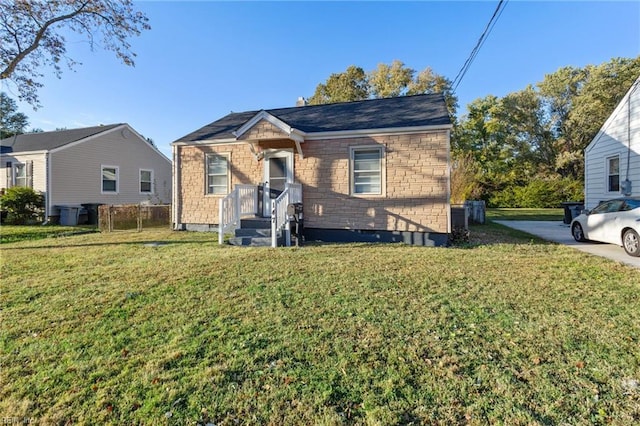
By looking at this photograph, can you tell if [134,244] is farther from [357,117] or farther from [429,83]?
[429,83]

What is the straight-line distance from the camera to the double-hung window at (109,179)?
17.4 meters

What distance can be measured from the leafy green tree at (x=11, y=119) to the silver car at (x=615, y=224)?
46979mm

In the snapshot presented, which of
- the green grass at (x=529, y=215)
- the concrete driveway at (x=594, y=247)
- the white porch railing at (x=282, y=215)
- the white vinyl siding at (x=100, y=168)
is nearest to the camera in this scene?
the concrete driveway at (x=594, y=247)

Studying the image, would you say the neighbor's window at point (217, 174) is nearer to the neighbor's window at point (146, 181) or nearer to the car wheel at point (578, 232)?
the neighbor's window at point (146, 181)

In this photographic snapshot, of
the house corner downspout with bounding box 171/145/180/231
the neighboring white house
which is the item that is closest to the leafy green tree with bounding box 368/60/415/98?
the neighboring white house

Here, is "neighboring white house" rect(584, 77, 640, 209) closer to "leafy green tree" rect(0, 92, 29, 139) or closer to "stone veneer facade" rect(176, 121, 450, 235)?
"stone veneer facade" rect(176, 121, 450, 235)

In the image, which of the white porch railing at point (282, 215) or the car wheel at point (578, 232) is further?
the car wheel at point (578, 232)

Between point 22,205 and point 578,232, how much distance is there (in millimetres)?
21989

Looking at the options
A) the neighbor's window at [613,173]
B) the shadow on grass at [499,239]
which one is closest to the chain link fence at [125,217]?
the shadow on grass at [499,239]

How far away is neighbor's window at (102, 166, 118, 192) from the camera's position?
1741 centimetres

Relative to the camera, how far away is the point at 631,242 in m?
7.22

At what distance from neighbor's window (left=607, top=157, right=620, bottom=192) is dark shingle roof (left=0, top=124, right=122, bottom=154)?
77.2 feet

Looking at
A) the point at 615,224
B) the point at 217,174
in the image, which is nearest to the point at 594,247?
the point at 615,224

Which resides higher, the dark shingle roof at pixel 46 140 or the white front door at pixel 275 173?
the dark shingle roof at pixel 46 140
